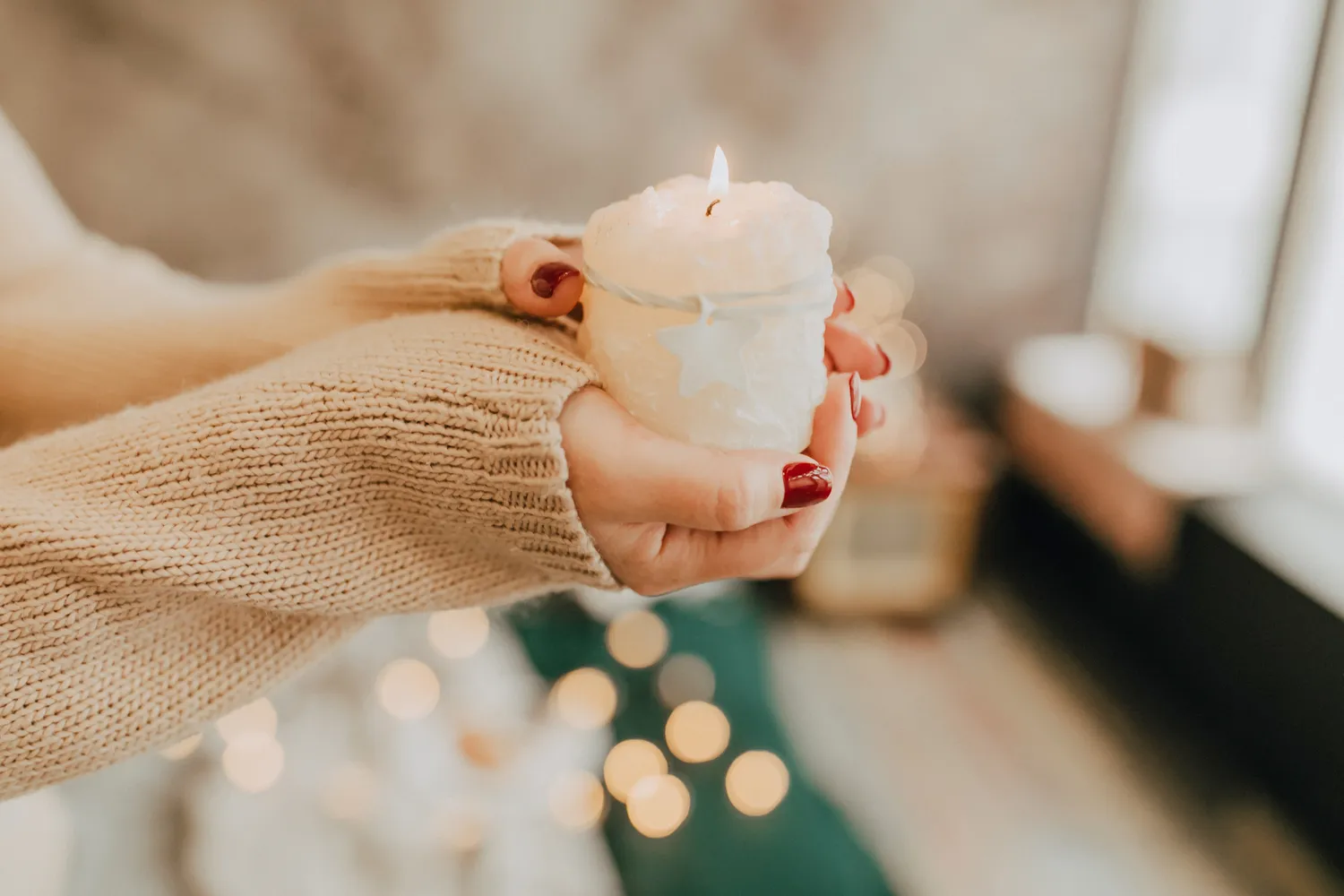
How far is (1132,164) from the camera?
183cm

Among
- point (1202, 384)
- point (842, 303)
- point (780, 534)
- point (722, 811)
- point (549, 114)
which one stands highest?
point (549, 114)

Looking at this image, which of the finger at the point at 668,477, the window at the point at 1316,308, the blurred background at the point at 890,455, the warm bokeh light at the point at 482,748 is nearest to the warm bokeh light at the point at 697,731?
the blurred background at the point at 890,455

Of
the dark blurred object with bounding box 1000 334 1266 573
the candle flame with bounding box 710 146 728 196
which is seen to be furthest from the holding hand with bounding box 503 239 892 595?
the dark blurred object with bounding box 1000 334 1266 573

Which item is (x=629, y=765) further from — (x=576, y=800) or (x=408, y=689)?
(x=408, y=689)

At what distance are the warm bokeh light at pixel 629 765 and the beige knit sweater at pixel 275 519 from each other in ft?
2.25

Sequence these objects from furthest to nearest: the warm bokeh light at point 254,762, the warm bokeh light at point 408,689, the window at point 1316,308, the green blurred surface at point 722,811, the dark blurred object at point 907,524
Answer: the dark blurred object at point 907,524, the window at point 1316,308, the warm bokeh light at point 408,689, the green blurred surface at point 722,811, the warm bokeh light at point 254,762

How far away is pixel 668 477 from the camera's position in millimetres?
477

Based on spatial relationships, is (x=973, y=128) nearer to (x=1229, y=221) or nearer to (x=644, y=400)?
(x=1229, y=221)

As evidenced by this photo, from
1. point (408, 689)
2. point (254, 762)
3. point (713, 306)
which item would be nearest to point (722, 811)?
point (408, 689)

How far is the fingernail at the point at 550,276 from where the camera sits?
56cm

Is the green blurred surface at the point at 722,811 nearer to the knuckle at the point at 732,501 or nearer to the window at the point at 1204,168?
the knuckle at the point at 732,501

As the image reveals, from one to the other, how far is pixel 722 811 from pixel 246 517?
854 mm

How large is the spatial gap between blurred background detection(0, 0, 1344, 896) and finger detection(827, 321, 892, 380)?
0.70 meters

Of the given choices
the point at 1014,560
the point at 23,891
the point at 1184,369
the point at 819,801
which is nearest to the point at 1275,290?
the point at 1184,369
